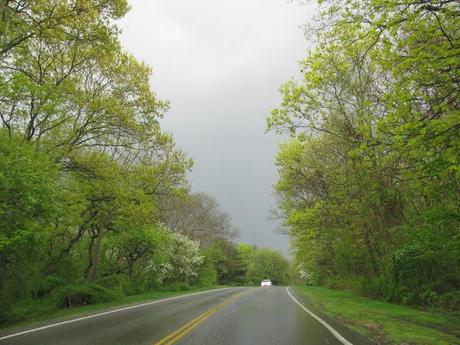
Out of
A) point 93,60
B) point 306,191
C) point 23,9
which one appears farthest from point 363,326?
point 306,191

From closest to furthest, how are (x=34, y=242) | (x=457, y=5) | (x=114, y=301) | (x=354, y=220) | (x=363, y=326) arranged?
(x=457, y=5) → (x=363, y=326) → (x=34, y=242) → (x=114, y=301) → (x=354, y=220)

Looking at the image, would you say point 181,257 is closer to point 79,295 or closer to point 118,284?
point 118,284

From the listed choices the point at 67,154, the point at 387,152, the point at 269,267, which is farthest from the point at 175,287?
the point at 269,267

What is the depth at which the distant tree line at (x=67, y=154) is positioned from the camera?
40.7 feet

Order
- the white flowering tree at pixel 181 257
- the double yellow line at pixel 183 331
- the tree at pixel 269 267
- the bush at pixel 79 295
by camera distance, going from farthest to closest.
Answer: the tree at pixel 269 267 → the white flowering tree at pixel 181 257 → the bush at pixel 79 295 → the double yellow line at pixel 183 331

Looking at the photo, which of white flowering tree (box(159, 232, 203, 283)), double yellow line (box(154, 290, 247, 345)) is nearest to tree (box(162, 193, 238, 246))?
white flowering tree (box(159, 232, 203, 283))

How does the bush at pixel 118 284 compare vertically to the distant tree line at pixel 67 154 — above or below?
below

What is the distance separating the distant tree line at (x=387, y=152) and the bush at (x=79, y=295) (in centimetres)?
1225

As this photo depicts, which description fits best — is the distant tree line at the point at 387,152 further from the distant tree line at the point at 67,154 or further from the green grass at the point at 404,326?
the distant tree line at the point at 67,154

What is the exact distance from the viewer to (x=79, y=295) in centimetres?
1920

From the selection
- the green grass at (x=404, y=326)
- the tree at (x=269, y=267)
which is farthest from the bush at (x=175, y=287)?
the tree at (x=269, y=267)

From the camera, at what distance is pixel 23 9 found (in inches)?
486

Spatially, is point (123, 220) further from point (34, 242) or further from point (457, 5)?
point (457, 5)

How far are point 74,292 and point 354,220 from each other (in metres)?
14.8
